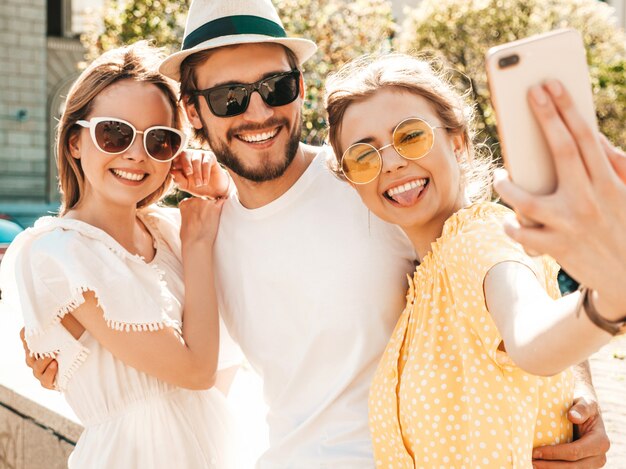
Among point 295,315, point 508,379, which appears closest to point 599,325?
point 508,379

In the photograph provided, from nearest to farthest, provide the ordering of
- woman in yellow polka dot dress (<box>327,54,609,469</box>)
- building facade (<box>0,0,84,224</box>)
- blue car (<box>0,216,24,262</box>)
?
woman in yellow polka dot dress (<box>327,54,609,469</box>), blue car (<box>0,216,24,262</box>), building facade (<box>0,0,84,224</box>)

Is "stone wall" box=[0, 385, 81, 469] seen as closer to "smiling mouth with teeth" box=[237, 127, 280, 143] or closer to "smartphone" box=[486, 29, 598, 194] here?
"smiling mouth with teeth" box=[237, 127, 280, 143]

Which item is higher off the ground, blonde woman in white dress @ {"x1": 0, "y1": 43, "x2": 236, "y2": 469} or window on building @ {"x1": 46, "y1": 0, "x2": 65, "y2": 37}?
blonde woman in white dress @ {"x1": 0, "y1": 43, "x2": 236, "y2": 469}

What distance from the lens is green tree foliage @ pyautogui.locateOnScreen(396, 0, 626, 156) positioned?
533 inches

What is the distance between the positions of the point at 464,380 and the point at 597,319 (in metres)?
0.71

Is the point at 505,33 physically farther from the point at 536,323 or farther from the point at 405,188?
the point at 536,323

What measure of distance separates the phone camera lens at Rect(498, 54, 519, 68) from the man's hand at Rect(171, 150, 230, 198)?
208 centimetres

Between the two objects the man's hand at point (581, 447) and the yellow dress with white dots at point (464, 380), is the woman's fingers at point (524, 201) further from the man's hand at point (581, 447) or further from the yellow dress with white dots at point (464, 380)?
the man's hand at point (581, 447)

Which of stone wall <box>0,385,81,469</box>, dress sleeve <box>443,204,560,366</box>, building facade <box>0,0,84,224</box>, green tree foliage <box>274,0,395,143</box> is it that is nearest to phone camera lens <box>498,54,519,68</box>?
dress sleeve <box>443,204,560,366</box>

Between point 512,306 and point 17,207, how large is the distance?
23062 mm

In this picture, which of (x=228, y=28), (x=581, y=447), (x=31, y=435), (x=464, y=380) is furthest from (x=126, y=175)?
(x=31, y=435)

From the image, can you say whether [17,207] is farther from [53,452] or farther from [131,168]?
[131,168]

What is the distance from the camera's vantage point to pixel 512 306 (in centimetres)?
150

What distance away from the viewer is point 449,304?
194 cm
